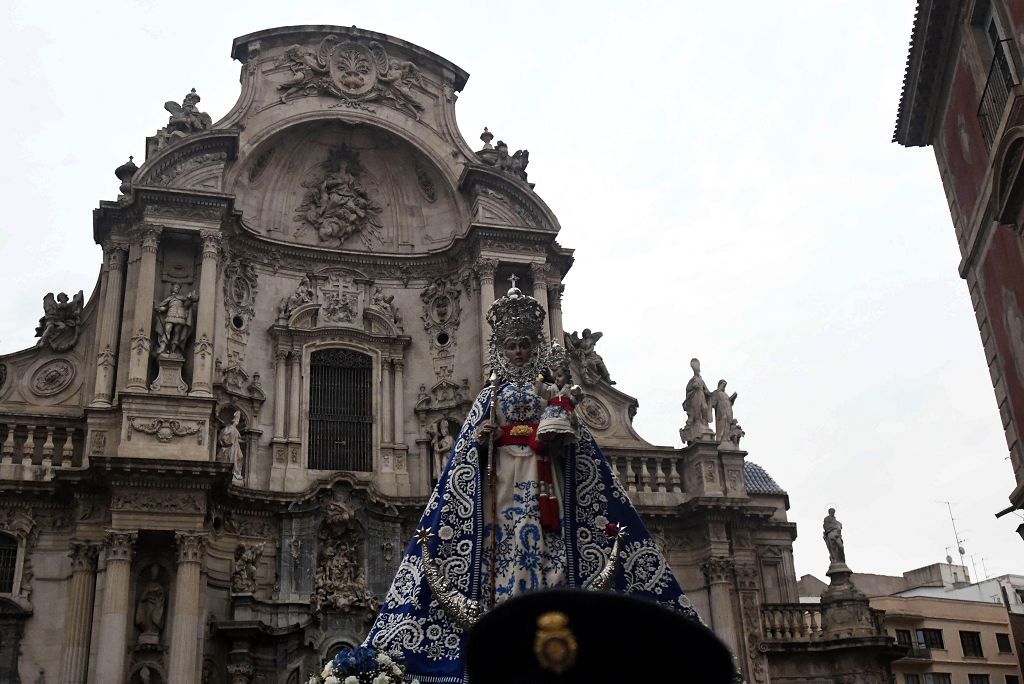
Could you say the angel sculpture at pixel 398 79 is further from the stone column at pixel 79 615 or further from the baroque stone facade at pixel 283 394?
the stone column at pixel 79 615

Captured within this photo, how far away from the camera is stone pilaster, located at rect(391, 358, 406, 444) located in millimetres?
19172

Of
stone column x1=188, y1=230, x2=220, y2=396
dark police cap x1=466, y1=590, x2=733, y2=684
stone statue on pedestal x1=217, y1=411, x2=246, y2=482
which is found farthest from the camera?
stone statue on pedestal x1=217, y1=411, x2=246, y2=482

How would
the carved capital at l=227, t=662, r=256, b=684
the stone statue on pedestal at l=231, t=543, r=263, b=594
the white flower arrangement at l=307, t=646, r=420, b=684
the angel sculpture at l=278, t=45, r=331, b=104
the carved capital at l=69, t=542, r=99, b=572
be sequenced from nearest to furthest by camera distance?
the white flower arrangement at l=307, t=646, r=420, b=684, the carved capital at l=227, t=662, r=256, b=684, the carved capital at l=69, t=542, r=99, b=572, the stone statue on pedestal at l=231, t=543, r=263, b=594, the angel sculpture at l=278, t=45, r=331, b=104

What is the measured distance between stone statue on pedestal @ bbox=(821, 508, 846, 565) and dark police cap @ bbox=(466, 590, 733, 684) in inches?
669

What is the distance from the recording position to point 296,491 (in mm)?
17859

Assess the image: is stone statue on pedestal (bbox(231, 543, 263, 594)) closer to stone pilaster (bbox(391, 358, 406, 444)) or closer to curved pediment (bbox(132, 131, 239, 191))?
stone pilaster (bbox(391, 358, 406, 444))

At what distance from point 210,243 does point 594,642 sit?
15.8m

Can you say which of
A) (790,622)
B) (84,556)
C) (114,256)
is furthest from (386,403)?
(790,622)

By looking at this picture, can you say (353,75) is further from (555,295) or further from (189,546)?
(189,546)

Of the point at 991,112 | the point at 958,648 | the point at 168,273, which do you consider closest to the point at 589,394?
the point at 168,273

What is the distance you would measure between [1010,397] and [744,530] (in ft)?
21.1

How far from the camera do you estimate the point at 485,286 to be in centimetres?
1980

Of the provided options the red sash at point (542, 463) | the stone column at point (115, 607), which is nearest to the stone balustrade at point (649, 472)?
the stone column at point (115, 607)

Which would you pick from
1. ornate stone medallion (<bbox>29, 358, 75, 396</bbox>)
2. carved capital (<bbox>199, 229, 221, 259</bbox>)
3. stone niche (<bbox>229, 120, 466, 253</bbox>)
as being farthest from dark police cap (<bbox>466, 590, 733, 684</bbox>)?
stone niche (<bbox>229, 120, 466, 253</bbox>)
